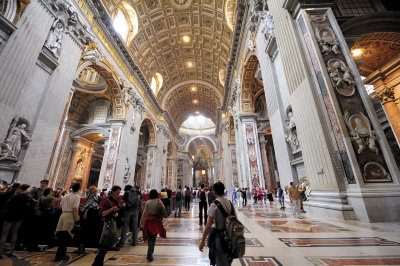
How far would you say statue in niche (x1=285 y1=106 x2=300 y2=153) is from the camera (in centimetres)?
499

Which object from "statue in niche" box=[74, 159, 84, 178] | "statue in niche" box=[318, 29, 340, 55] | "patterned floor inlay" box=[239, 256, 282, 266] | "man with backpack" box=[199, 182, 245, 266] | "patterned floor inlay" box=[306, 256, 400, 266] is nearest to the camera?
"man with backpack" box=[199, 182, 245, 266]

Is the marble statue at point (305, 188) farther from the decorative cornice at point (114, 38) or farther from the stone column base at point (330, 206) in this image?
the decorative cornice at point (114, 38)

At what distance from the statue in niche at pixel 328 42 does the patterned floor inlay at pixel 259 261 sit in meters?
4.82

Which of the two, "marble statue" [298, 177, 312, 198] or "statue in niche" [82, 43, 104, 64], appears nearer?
"marble statue" [298, 177, 312, 198]

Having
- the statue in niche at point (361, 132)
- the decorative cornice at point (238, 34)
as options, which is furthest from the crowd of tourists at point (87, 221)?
the decorative cornice at point (238, 34)

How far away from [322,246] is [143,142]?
62.0ft

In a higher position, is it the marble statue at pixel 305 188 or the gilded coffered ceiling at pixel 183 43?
the gilded coffered ceiling at pixel 183 43

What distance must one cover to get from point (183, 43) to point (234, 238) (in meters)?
18.1

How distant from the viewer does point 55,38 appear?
6.35 m

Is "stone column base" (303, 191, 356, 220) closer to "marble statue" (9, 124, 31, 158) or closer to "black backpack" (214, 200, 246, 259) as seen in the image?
"black backpack" (214, 200, 246, 259)

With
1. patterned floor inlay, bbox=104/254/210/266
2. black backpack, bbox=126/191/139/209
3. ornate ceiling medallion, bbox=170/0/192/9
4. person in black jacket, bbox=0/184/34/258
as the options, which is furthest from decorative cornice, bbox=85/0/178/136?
patterned floor inlay, bbox=104/254/210/266

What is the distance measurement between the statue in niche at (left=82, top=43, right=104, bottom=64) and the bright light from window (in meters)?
3.31

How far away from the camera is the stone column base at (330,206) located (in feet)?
10.6

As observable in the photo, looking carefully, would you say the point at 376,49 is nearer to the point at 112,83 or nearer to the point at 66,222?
the point at 66,222
